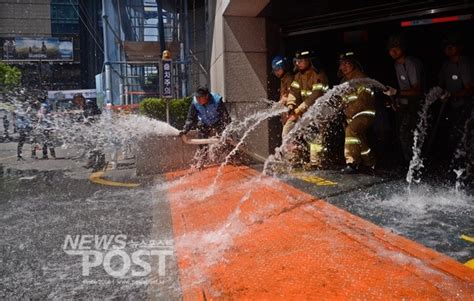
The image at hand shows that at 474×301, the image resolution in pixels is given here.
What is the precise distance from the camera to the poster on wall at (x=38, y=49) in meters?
49.1

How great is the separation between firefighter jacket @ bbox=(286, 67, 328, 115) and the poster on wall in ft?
167

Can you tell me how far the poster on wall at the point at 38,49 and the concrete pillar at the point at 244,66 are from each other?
49.3 metres

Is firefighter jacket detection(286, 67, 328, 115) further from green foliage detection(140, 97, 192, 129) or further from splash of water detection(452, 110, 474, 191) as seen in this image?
green foliage detection(140, 97, 192, 129)

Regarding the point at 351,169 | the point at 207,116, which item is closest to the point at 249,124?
the point at 207,116

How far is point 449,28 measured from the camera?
21.9 feet

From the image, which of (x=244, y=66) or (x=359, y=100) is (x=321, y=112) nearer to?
(x=359, y=100)

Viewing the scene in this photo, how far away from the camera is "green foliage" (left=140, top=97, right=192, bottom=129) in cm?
907

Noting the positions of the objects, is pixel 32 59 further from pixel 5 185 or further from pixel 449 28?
pixel 449 28

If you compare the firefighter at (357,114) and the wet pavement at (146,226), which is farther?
the firefighter at (357,114)

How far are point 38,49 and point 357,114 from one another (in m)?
53.3

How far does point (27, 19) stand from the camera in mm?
51594

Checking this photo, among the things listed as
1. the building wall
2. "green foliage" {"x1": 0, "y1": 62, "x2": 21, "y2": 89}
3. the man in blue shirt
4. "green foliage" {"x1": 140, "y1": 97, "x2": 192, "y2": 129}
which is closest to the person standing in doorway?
the man in blue shirt

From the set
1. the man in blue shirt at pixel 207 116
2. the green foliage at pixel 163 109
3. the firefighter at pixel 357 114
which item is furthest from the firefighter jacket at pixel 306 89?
the green foliage at pixel 163 109

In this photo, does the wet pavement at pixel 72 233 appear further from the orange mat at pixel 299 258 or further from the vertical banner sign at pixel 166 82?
the vertical banner sign at pixel 166 82
